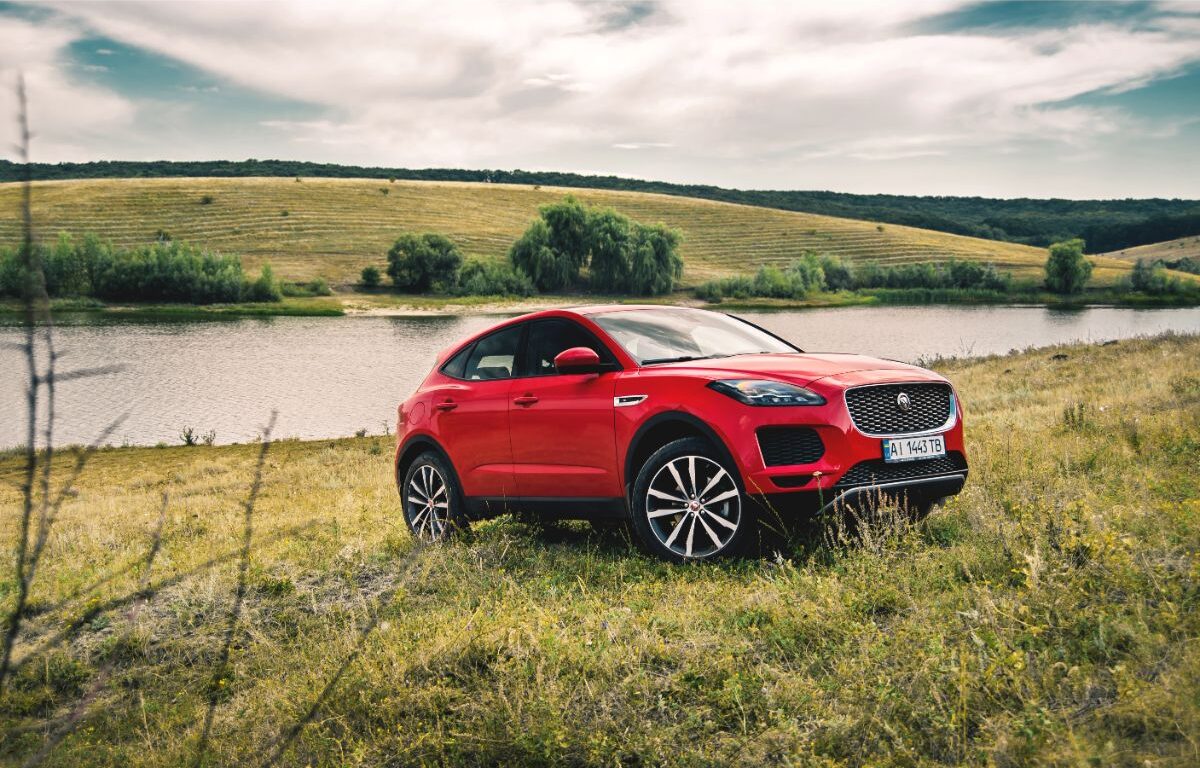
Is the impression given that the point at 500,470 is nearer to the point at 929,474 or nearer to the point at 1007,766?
the point at 929,474

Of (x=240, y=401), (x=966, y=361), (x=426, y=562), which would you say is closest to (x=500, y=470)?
(x=426, y=562)

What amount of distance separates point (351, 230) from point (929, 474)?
113 m

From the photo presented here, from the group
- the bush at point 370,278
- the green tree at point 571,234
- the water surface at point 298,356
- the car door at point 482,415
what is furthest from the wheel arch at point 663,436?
the bush at point 370,278

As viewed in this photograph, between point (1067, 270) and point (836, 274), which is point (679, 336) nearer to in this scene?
point (836, 274)

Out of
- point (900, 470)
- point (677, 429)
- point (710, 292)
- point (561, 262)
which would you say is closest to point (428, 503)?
point (677, 429)

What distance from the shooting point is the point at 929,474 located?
5.92 meters

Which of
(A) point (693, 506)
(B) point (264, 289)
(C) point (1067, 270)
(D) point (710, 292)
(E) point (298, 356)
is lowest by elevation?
(E) point (298, 356)

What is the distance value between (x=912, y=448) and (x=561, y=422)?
243cm

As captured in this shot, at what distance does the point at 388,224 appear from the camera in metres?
115

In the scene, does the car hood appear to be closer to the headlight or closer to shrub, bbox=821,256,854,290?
the headlight

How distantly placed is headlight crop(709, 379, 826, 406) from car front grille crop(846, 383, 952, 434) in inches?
10.5

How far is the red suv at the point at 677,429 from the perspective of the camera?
556cm

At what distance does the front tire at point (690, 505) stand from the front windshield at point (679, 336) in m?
0.91

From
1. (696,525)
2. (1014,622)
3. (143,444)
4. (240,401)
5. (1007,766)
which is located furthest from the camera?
(240,401)
